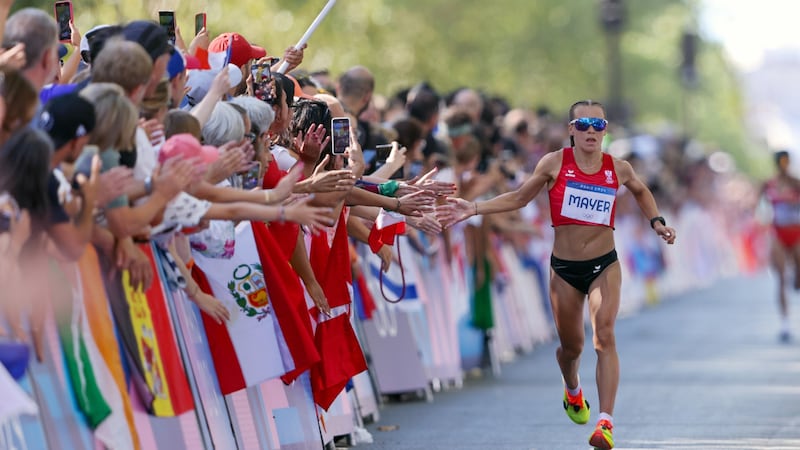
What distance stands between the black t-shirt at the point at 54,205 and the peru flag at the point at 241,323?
206cm

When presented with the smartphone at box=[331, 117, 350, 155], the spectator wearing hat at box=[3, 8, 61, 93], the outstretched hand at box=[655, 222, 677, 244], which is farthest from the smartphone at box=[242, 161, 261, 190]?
the outstretched hand at box=[655, 222, 677, 244]

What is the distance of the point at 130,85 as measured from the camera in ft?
28.8

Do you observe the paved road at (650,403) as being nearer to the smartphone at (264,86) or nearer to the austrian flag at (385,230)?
the austrian flag at (385,230)

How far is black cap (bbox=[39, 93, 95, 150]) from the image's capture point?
318 inches

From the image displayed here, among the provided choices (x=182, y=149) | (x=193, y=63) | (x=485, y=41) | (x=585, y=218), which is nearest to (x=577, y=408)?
(x=585, y=218)

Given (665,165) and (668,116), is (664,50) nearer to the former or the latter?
(668,116)

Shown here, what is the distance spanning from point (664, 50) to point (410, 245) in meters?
44.6

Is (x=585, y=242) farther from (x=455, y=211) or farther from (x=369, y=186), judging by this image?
(x=369, y=186)

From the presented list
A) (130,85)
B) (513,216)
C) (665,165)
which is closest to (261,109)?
(130,85)

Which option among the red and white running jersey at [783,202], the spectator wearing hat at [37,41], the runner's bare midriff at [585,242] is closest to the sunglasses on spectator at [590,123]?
the runner's bare midriff at [585,242]

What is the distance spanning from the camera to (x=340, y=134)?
34.8 feet

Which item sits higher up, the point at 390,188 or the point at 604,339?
the point at 390,188

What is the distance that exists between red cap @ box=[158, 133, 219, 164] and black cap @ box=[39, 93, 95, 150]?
0.64 metres

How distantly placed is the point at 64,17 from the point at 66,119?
3.22m
